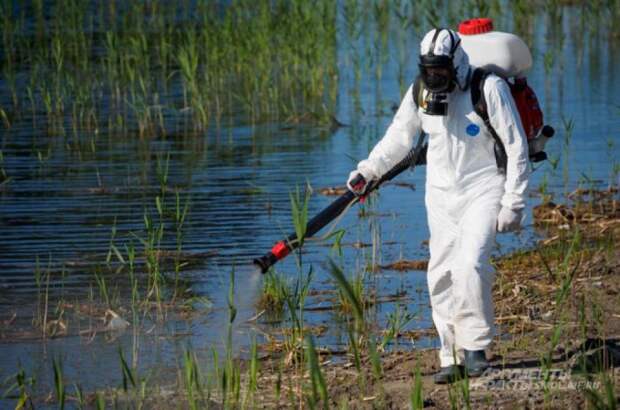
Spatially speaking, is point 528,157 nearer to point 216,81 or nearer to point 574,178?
point 574,178

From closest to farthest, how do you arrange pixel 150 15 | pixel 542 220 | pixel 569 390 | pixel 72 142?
pixel 569 390 → pixel 542 220 → pixel 72 142 → pixel 150 15

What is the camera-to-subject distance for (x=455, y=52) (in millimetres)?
5926

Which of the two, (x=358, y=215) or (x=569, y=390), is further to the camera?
(x=358, y=215)

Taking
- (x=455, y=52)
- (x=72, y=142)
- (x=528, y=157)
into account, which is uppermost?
(x=455, y=52)

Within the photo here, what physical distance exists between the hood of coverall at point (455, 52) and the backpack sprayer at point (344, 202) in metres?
0.56

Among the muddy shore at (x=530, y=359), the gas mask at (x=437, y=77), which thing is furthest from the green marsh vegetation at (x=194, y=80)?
the gas mask at (x=437, y=77)

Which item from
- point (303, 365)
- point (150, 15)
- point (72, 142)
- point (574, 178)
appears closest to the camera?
point (303, 365)

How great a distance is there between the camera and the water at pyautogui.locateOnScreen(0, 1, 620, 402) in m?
7.51

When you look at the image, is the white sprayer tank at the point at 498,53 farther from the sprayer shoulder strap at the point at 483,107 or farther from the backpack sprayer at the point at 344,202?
the backpack sprayer at the point at 344,202

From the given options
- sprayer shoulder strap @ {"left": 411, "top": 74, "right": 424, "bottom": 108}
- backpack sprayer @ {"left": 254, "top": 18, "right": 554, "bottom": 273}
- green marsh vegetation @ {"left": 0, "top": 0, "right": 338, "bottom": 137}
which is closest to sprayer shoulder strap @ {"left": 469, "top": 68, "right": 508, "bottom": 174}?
backpack sprayer @ {"left": 254, "top": 18, "right": 554, "bottom": 273}

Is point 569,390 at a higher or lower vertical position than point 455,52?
lower

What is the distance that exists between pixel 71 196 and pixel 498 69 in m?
6.34

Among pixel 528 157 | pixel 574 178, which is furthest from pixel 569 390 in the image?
pixel 574 178

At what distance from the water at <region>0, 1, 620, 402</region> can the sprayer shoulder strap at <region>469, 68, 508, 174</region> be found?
0.96m
